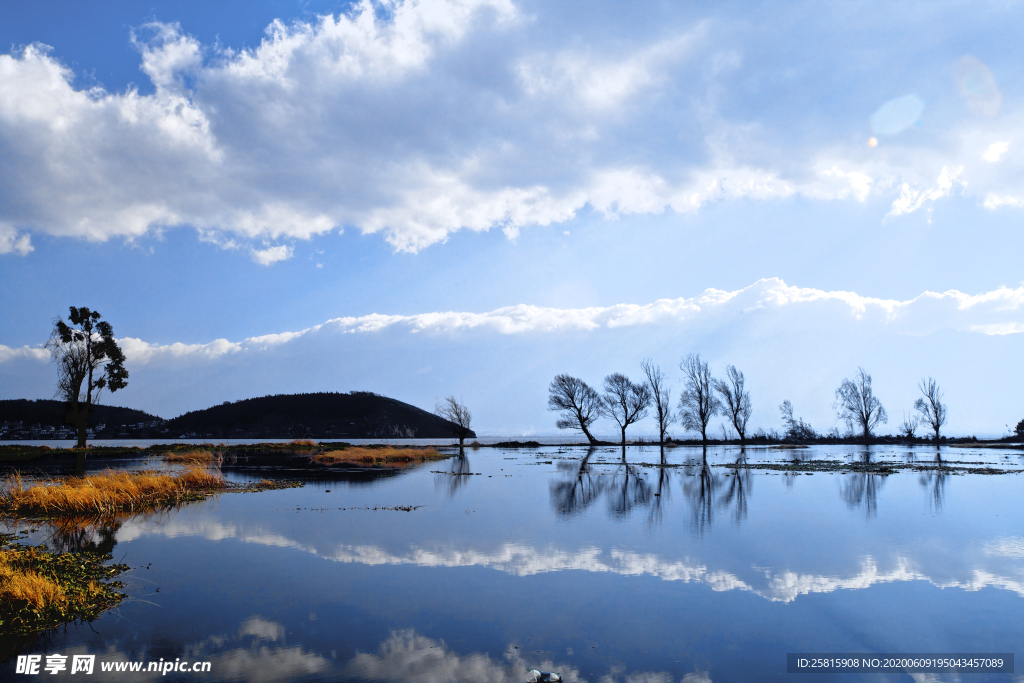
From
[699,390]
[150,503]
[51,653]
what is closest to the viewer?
[51,653]

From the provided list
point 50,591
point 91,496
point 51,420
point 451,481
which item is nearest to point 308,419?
point 51,420

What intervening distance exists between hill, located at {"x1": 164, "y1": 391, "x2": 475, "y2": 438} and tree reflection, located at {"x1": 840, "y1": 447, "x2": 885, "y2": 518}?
138 m

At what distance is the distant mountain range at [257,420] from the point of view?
12962cm

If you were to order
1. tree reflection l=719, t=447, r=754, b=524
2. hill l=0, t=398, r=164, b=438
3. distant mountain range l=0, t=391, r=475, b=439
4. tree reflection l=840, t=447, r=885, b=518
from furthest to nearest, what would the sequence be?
distant mountain range l=0, t=391, r=475, b=439 → hill l=0, t=398, r=164, b=438 → tree reflection l=840, t=447, r=885, b=518 → tree reflection l=719, t=447, r=754, b=524

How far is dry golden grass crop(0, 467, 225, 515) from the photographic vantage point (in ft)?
48.9

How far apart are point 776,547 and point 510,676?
26.1 feet

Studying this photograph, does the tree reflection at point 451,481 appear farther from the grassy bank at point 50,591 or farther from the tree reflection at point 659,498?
the grassy bank at point 50,591

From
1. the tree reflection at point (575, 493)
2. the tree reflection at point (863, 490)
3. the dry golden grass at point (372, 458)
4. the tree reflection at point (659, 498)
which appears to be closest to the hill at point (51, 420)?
the dry golden grass at point (372, 458)

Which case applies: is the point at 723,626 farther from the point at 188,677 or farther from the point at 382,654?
the point at 188,677

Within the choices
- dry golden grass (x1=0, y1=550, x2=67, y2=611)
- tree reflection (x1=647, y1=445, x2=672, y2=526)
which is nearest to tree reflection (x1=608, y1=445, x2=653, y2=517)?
tree reflection (x1=647, y1=445, x2=672, y2=526)

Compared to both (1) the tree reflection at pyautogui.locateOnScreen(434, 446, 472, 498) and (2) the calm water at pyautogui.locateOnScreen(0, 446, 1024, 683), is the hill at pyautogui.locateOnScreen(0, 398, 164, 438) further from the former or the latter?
(2) the calm water at pyautogui.locateOnScreen(0, 446, 1024, 683)

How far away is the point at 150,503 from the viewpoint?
1686 cm

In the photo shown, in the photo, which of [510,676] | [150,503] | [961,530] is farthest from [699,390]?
[510,676]

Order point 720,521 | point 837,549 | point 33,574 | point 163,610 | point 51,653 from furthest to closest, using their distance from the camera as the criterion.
→ 1. point 720,521
2. point 837,549
3. point 33,574
4. point 163,610
5. point 51,653
